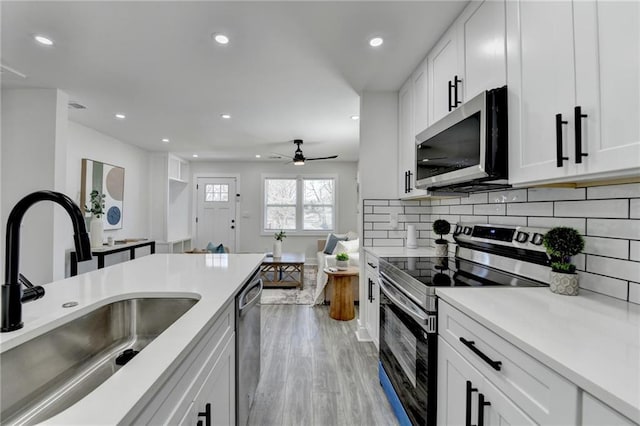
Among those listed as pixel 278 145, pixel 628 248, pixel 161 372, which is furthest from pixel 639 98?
pixel 278 145

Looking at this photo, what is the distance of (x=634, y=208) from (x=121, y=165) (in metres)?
6.06

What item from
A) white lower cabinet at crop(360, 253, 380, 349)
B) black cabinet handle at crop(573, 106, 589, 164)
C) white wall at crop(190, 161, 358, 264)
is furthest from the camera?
white wall at crop(190, 161, 358, 264)

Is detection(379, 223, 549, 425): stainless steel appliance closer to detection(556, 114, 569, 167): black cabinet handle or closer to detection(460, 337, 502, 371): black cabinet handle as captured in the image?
detection(460, 337, 502, 371): black cabinet handle

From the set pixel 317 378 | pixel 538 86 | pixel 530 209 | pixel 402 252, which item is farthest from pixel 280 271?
pixel 538 86

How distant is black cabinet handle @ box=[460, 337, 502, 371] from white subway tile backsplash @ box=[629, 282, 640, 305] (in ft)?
2.04

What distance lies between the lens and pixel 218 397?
1059mm

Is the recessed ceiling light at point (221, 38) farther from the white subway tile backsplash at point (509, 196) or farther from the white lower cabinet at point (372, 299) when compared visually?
the white subway tile backsplash at point (509, 196)

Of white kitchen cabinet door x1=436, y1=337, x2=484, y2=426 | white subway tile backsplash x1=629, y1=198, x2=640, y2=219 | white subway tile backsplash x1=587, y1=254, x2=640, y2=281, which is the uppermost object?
white subway tile backsplash x1=629, y1=198, x2=640, y2=219

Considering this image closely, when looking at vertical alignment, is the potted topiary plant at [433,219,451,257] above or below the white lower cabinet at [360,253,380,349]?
above

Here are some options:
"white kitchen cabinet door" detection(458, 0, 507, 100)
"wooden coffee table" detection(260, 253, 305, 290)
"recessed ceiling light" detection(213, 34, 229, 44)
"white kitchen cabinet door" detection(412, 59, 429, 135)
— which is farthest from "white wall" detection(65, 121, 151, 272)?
"white kitchen cabinet door" detection(458, 0, 507, 100)

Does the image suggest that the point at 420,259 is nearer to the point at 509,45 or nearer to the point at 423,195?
the point at 423,195

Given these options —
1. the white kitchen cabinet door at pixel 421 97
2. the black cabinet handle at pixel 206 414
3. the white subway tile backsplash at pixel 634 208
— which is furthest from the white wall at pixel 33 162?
the white subway tile backsplash at pixel 634 208

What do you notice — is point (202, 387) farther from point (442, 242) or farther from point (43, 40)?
point (43, 40)

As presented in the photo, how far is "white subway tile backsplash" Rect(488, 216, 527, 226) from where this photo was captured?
5.23ft
